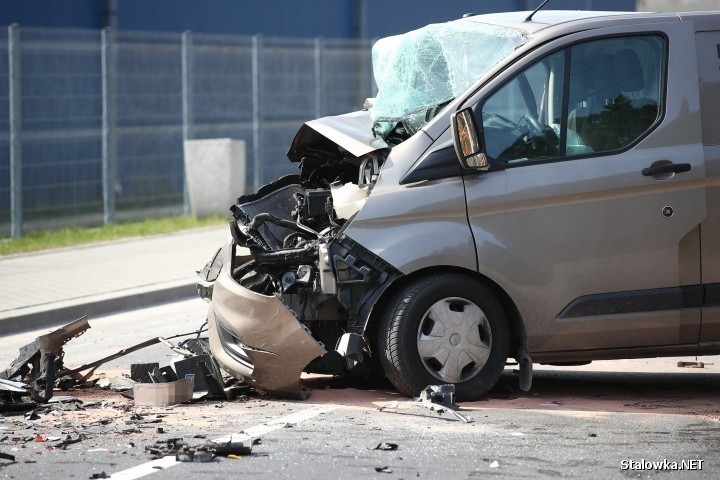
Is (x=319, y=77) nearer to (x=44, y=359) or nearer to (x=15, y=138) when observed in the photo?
(x=15, y=138)

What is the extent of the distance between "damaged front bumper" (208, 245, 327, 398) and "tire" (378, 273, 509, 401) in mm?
425

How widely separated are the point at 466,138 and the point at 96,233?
9.96m

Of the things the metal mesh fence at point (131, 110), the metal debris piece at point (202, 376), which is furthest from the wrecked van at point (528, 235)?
the metal mesh fence at point (131, 110)

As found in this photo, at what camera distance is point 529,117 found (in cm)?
742

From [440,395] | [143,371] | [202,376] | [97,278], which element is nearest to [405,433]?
[440,395]

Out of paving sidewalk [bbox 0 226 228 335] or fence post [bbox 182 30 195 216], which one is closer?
paving sidewalk [bbox 0 226 228 335]

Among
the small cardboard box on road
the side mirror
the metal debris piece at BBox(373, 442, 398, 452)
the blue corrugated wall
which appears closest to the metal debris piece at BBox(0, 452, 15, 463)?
the small cardboard box on road

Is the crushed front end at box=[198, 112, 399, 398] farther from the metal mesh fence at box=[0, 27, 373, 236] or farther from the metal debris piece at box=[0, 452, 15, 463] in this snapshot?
the metal mesh fence at box=[0, 27, 373, 236]

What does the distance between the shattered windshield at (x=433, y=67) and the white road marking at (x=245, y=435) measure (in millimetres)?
1672

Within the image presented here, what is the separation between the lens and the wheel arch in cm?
727

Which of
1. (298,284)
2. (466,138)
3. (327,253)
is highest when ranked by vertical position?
(466,138)

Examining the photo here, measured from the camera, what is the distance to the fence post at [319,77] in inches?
830

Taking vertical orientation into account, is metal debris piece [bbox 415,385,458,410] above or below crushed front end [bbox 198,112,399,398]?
below

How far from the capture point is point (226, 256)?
7809 mm
